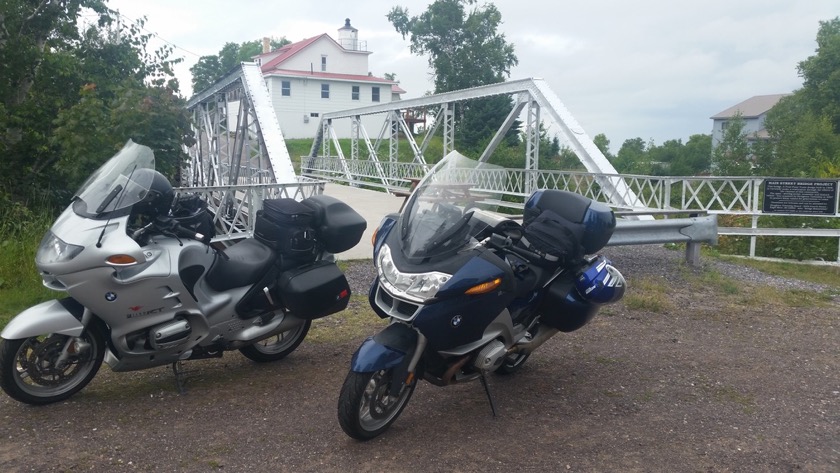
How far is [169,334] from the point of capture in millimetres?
4230

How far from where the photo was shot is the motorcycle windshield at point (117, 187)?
4.15 meters

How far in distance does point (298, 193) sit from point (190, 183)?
14.6m

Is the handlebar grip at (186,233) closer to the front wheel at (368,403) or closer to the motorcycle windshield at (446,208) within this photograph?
the motorcycle windshield at (446,208)

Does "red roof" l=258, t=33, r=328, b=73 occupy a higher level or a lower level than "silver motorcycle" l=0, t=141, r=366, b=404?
higher

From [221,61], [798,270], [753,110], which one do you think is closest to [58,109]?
[798,270]

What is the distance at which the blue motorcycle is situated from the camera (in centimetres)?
359

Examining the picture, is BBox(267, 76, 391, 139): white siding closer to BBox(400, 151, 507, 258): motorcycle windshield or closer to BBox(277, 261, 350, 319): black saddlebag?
BBox(277, 261, 350, 319): black saddlebag

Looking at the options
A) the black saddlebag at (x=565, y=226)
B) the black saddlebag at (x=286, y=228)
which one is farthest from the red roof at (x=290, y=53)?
Answer: the black saddlebag at (x=565, y=226)

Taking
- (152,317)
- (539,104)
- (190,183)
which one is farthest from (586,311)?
(190,183)

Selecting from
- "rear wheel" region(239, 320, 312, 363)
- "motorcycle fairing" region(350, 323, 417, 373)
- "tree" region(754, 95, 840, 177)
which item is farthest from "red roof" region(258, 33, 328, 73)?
"motorcycle fairing" region(350, 323, 417, 373)

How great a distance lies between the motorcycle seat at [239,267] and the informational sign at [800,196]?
29.4 feet

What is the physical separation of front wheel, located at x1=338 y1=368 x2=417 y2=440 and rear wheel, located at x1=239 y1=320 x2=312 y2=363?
1.40m

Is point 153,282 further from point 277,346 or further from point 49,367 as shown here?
point 277,346

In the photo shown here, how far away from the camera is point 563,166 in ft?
98.8
